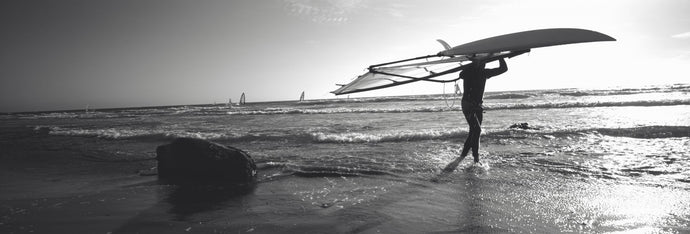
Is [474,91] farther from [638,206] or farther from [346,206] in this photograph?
[346,206]

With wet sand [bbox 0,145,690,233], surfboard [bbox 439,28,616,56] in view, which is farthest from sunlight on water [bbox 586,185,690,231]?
surfboard [bbox 439,28,616,56]

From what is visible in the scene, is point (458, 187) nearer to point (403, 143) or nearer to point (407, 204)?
point (407, 204)

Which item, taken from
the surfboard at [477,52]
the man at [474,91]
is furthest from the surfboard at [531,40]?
the man at [474,91]

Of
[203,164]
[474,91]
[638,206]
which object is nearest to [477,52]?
[474,91]

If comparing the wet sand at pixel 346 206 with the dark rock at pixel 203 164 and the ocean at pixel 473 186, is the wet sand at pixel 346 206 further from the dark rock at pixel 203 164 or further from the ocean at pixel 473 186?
the dark rock at pixel 203 164

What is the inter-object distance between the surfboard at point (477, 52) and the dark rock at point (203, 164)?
7.17 ft

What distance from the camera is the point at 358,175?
5.45 meters

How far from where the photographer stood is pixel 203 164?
5246mm

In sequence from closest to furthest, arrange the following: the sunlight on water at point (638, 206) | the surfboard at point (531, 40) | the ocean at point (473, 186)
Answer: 1. the sunlight on water at point (638, 206)
2. the ocean at point (473, 186)
3. the surfboard at point (531, 40)

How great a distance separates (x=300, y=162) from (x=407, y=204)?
314 centimetres

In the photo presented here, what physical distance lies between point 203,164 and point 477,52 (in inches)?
176

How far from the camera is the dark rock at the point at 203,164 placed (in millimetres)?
5223

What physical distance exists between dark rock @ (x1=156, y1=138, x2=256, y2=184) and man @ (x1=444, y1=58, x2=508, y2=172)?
3.39 metres

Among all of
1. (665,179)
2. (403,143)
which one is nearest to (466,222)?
(665,179)
